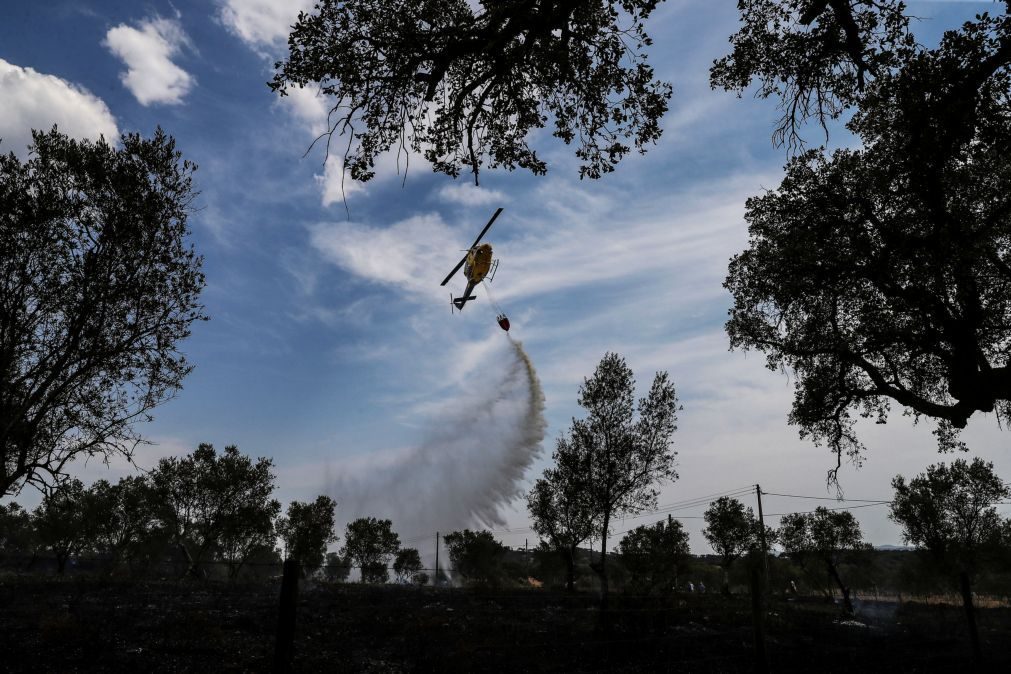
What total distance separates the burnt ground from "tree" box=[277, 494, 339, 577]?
26864 mm

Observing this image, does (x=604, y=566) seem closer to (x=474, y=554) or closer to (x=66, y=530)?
(x=474, y=554)

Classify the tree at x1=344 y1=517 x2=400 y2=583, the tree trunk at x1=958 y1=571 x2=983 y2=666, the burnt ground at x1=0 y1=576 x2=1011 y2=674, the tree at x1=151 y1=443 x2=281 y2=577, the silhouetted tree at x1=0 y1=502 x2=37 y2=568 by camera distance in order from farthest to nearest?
the silhouetted tree at x1=0 y1=502 x2=37 y2=568, the tree at x1=344 y1=517 x2=400 y2=583, the tree at x1=151 y1=443 x2=281 y2=577, the burnt ground at x1=0 y1=576 x2=1011 y2=674, the tree trunk at x1=958 y1=571 x2=983 y2=666

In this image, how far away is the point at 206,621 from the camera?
2222 cm

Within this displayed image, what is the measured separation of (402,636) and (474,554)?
5636 centimetres

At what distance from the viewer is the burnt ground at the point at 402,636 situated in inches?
709

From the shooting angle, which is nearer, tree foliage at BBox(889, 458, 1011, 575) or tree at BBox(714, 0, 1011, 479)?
tree at BBox(714, 0, 1011, 479)

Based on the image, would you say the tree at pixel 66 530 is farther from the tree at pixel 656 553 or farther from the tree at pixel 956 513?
the tree at pixel 956 513

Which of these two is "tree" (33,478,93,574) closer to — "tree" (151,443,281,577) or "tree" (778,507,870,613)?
"tree" (151,443,281,577)

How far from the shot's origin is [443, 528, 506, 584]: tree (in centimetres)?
7706

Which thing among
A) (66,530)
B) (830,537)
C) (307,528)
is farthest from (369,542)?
(830,537)

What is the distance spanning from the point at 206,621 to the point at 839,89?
26991 millimetres

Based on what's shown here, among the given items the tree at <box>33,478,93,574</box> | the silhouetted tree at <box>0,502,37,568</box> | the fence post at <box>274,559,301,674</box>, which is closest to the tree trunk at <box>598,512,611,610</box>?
the fence post at <box>274,559,301,674</box>

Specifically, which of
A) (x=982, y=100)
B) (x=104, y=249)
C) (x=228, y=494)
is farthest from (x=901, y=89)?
(x=228, y=494)

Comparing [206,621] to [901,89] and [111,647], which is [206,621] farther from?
[901,89]
